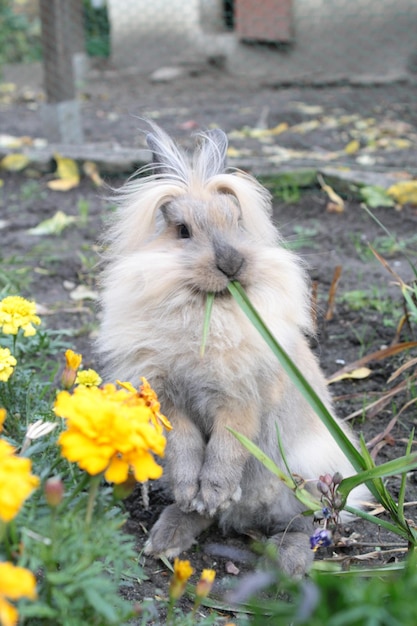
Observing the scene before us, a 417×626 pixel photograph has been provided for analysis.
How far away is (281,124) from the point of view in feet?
25.1

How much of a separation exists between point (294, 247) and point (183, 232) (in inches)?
58.0

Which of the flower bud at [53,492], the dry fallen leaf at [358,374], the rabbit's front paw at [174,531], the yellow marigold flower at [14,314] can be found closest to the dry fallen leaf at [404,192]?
the dry fallen leaf at [358,374]

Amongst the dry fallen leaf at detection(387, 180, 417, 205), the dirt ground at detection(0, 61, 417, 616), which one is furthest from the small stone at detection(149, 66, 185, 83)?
the dry fallen leaf at detection(387, 180, 417, 205)

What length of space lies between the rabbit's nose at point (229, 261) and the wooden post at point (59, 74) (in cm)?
443

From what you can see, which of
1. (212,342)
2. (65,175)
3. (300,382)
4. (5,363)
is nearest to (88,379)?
(5,363)

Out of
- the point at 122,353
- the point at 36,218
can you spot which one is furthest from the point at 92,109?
the point at 122,353

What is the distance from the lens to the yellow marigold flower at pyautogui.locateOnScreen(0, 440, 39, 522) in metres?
1.20

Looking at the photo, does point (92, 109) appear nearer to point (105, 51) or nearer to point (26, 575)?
point (105, 51)

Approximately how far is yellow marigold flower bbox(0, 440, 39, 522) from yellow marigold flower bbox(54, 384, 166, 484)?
112 mm

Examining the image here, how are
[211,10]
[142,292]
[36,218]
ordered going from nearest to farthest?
[142,292] < [36,218] < [211,10]

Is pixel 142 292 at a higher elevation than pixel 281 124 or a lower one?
higher

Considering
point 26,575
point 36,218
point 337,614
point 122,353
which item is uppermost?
point 26,575

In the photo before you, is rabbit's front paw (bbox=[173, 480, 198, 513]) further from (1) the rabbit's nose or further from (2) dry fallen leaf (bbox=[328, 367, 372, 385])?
(2) dry fallen leaf (bbox=[328, 367, 372, 385])

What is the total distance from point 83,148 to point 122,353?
402cm
